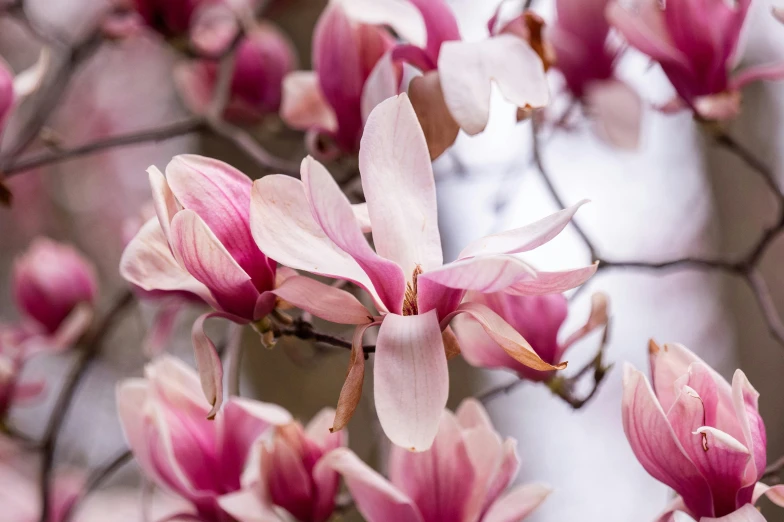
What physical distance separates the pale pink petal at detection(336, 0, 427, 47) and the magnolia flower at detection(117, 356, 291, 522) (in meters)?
0.23

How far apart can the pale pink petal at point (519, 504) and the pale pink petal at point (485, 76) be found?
178 mm

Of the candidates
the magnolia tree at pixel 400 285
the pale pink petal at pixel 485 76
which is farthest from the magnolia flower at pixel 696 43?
the pale pink petal at pixel 485 76

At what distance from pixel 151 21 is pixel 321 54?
0.89 ft

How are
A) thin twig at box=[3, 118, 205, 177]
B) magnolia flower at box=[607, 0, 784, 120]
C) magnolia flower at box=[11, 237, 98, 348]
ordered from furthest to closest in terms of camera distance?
magnolia flower at box=[11, 237, 98, 348] < thin twig at box=[3, 118, 205, 177] < magnolia flower at box=[607, 0, 784, 120]

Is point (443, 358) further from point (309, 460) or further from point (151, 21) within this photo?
point (151, 21)

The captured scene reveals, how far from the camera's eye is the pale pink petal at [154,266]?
1.14ft

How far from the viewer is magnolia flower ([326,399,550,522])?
0.38m

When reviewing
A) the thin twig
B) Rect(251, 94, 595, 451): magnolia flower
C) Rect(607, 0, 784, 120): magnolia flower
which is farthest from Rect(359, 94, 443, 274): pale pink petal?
the thin twig

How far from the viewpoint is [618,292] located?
154 cm

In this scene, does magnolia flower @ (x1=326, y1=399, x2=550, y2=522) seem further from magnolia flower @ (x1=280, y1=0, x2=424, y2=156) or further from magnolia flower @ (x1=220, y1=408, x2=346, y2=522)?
magnolia flower @ (x1=280, y1=0, x2=424, y2=156)

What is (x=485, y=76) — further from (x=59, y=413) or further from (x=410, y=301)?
(x=59, y=413)

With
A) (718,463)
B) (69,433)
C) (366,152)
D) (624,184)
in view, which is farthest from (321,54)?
(624,184)

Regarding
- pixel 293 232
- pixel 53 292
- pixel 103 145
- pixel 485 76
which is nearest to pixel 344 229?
pixel 293 232

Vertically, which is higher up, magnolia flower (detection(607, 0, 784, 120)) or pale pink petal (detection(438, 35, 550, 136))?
pale pink petal (detection(438, 35, 550, 136))
